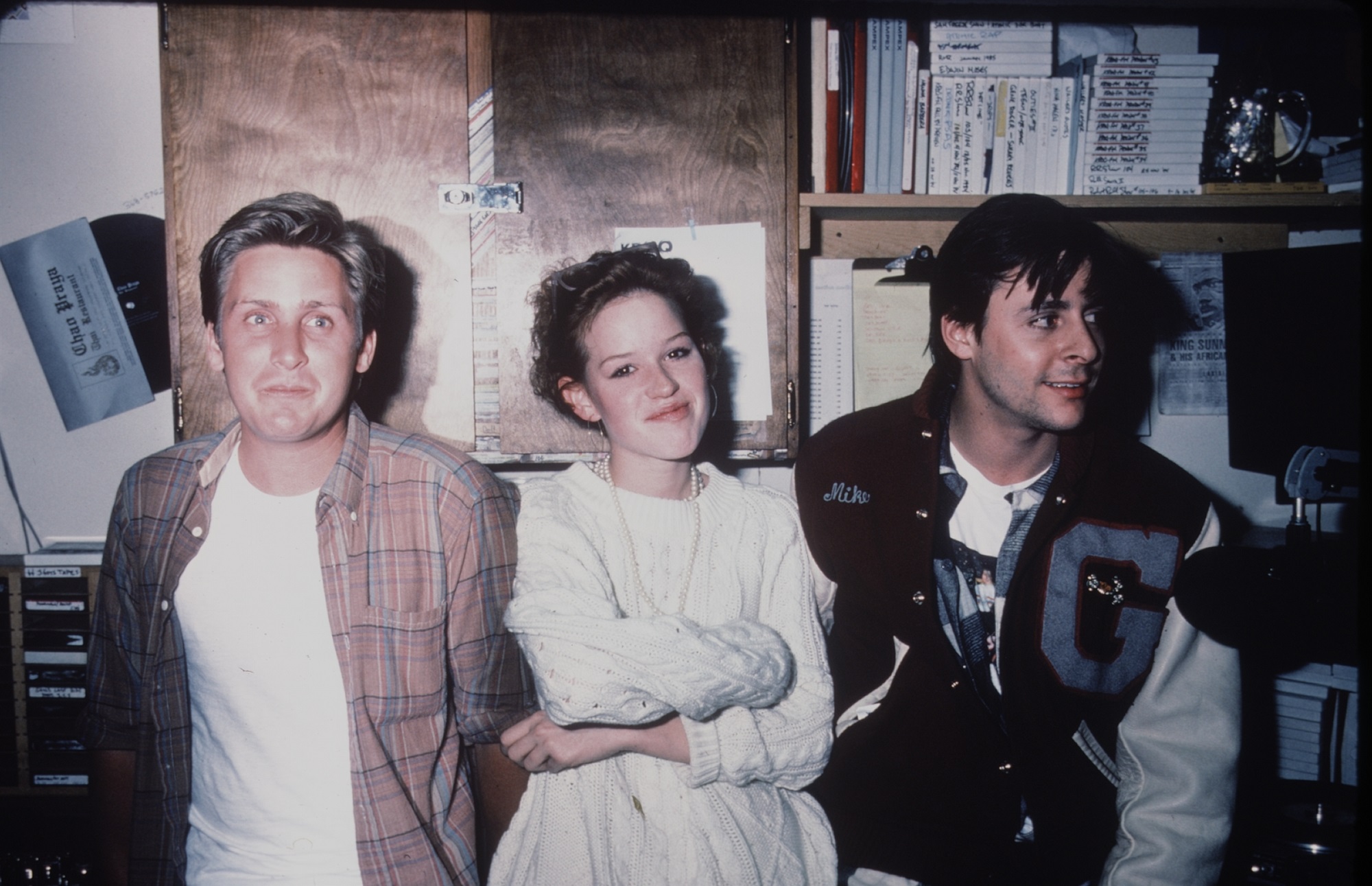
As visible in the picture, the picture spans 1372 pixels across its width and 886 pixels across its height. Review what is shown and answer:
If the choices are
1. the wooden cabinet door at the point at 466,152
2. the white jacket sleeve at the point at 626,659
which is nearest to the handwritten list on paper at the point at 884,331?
the wooden cabinet door at the point at 466,152

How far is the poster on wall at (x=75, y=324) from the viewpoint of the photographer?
175 cm

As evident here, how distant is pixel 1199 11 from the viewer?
1.84 meters

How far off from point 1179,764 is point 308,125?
2054 mm

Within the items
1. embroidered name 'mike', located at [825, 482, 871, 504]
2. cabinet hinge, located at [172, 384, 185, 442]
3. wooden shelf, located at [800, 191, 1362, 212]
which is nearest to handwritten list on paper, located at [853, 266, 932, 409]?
wooden shelf, located at [800, 191, 1362, 212]

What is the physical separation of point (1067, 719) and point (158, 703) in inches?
65.0

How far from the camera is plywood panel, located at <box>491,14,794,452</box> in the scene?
146 cm

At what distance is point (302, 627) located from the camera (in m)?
1.23

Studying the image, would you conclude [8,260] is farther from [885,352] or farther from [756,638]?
[885,352]

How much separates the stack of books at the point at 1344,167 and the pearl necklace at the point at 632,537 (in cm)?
174

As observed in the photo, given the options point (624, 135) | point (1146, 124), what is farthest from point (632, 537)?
point (1146, 124)

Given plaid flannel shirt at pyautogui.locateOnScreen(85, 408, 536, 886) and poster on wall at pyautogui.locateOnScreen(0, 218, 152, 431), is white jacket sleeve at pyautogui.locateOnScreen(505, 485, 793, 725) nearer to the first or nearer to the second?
plaid flannel shirt at pyautogui.locateOnScreen(85, 408, 536, 886)

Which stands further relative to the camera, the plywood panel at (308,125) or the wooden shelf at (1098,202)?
the wooden shelf at (1098,202)

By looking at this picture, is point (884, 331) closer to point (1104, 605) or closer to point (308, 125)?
point (1104, 605)

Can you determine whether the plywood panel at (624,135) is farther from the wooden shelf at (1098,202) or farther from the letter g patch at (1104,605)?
the letter g patch at (1104,605)
